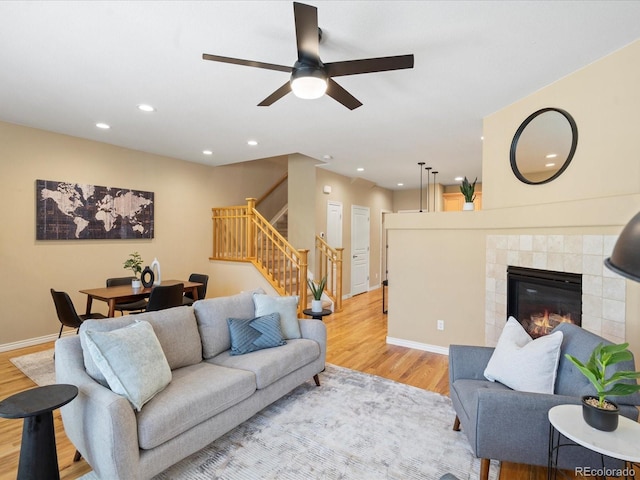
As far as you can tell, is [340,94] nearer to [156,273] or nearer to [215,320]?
[215,320]

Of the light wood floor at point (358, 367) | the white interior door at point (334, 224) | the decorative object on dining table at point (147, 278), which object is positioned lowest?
the light wood floor at point (358, 367)

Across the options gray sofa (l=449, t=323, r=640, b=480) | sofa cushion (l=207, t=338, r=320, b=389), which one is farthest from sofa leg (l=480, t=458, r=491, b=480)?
sofa cushion (l=207, t=338, r=320, b=389)

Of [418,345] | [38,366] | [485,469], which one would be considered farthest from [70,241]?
[485,469]

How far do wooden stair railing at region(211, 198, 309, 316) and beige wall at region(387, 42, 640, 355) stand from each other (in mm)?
1705

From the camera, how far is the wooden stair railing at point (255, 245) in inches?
209

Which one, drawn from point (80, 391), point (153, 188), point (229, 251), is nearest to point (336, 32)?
point (80, 391)

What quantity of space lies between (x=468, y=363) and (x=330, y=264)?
431 centimetres

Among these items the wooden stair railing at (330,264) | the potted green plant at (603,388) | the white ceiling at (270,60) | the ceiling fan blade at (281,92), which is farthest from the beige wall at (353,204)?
the potted green plant at (603,388)

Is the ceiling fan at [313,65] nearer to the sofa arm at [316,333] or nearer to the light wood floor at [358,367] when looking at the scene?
the sofa arm at [316,333]

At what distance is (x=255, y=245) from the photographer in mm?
5605

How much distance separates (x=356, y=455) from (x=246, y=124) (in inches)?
133

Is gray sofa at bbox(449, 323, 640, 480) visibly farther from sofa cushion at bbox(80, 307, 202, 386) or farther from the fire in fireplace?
sofa cushion at bbox(80, 307, 202, 386)

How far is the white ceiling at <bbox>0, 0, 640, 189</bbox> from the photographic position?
1.92 m

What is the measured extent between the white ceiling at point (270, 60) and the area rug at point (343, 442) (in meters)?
2.66
